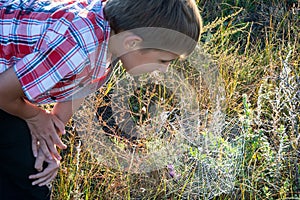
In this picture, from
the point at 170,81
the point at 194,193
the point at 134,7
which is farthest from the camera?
the point at 170,81

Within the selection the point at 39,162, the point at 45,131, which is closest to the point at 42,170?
the point at 39,162

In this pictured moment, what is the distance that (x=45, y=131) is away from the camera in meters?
1.67

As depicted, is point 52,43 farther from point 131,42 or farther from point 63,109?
point 63,109

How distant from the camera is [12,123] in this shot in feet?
5.43

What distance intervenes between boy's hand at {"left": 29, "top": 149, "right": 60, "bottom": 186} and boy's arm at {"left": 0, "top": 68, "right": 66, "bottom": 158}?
0.02 metres

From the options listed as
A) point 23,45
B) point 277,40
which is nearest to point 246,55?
point 277,40

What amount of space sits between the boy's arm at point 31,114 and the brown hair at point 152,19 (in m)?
0.32

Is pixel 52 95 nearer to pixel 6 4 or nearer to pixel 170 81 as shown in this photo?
pixel 6 4

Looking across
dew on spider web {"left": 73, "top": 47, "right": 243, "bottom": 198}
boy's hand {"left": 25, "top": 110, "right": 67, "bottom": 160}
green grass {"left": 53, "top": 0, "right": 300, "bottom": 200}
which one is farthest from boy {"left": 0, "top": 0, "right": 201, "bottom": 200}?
→ dew on spider web {"left": 73, "top": 47, "right": 243, "bottom": 198}

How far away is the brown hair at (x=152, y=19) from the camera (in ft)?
4.93

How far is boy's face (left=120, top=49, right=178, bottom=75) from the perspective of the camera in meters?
1.57

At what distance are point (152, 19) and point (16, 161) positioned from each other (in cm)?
62

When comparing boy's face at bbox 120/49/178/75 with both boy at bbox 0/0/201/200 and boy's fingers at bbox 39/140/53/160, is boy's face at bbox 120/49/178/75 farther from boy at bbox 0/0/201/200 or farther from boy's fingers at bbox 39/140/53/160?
boy's fingers at bbox 39/140/53/160

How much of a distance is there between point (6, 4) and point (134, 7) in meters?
0.36
